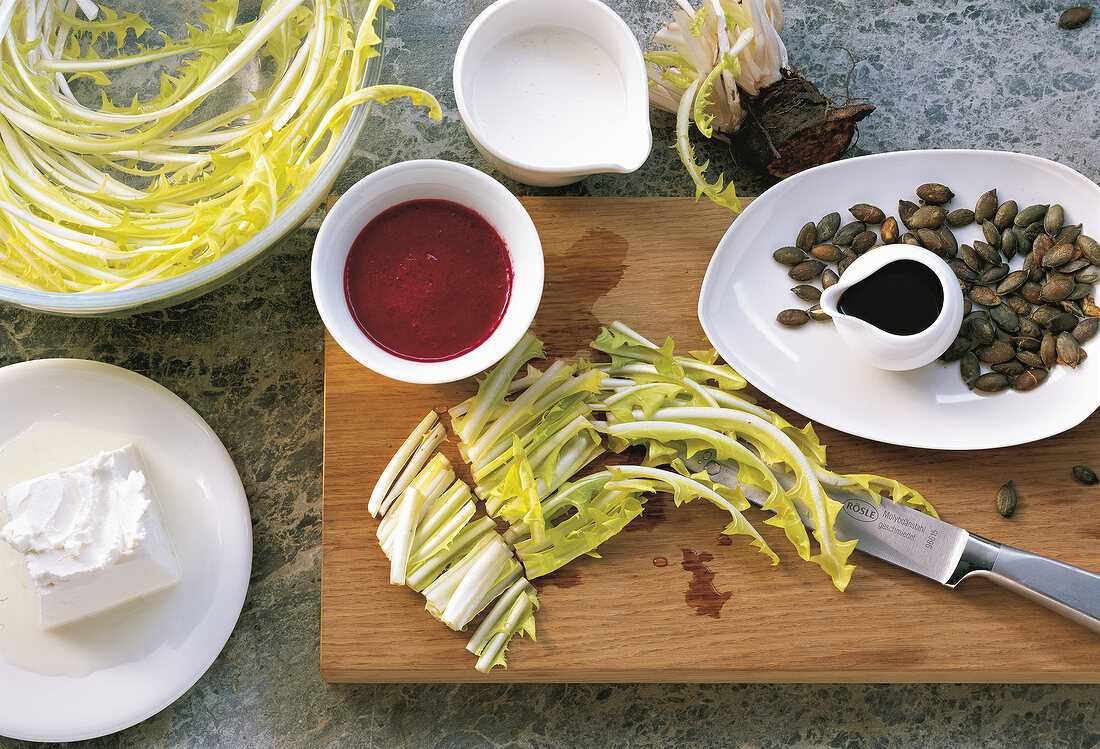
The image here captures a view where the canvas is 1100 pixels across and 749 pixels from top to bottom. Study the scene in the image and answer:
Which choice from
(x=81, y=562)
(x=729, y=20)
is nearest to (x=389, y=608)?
(x=81, y=562)

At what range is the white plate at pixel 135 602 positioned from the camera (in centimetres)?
148

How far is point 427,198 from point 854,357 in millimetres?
845

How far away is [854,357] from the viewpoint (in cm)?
151

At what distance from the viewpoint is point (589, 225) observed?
156 centimetres

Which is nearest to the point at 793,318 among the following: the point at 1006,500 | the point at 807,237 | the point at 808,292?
the point at 808,292

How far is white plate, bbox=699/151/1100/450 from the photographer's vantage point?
147 centimetres

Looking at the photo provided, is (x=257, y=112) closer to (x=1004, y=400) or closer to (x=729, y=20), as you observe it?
(x=729, y=20)

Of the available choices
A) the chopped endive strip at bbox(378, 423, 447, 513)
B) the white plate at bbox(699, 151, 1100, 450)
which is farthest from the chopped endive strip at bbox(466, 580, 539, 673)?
the white plate at bbox(699, 151, 1100, 450)

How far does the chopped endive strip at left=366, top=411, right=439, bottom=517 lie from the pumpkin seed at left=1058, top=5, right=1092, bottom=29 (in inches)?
61.7

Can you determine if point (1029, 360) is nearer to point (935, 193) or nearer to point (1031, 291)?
point (1031, 291)

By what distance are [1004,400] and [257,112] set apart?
148 cm

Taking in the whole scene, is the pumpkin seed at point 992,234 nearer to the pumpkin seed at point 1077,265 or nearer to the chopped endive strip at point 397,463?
the pumpkin seed at point 1077,265

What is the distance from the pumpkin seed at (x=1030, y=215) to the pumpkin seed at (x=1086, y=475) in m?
0.47

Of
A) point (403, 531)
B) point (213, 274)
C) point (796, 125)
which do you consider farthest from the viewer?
point (796, 125)
